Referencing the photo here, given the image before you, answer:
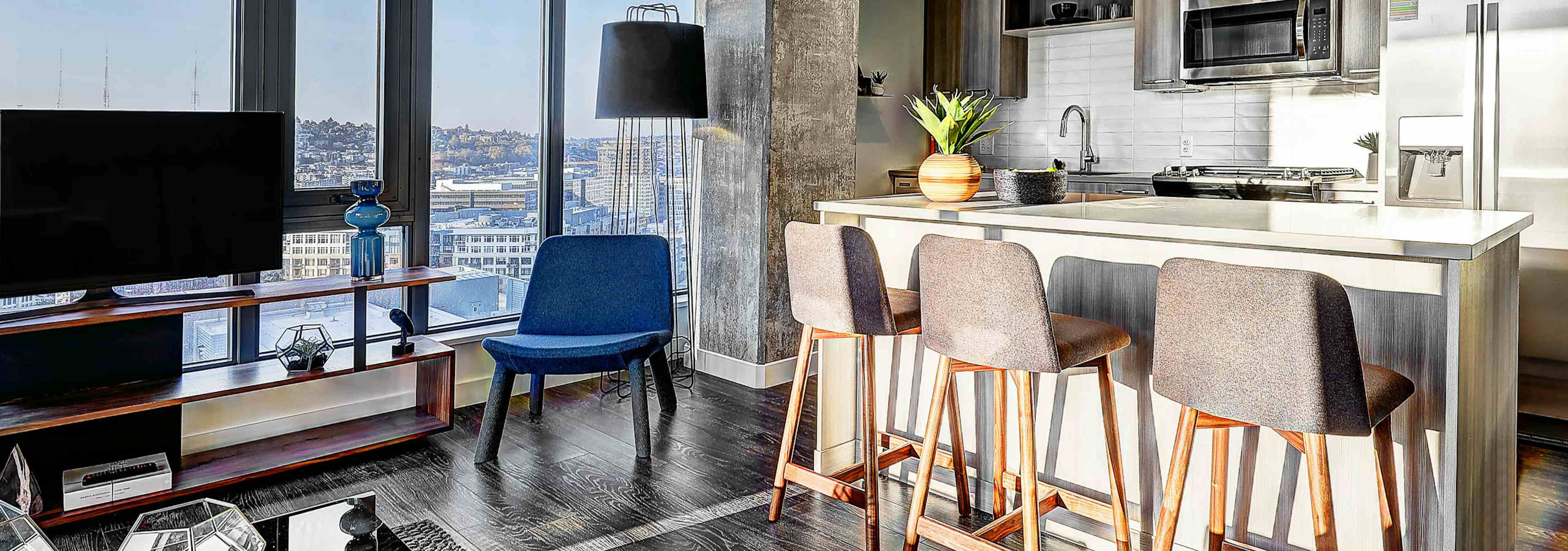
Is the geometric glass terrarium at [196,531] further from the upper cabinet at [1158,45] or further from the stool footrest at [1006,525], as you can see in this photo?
the upper cabinet at [1158,45]

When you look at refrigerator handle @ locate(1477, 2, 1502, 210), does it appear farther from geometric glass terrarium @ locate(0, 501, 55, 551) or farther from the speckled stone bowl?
geometric glass terrarium @ locate(0, 501, 55, 551)

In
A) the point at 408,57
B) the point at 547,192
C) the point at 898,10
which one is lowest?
the point at 547,192

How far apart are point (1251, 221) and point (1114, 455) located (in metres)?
0.62

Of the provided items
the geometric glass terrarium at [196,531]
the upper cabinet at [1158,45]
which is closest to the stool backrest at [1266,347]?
the geometric glass terrarium at [196,531]

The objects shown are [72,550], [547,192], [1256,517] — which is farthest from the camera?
[547,192]

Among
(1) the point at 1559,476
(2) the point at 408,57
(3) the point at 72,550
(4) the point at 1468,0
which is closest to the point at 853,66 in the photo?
(2) the point at 408,57

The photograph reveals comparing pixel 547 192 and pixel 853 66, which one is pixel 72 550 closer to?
pixel 547 192

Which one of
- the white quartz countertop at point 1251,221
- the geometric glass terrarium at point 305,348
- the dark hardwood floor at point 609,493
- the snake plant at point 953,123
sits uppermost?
the snake plant at point 953,123

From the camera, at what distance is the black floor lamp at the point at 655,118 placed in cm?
381

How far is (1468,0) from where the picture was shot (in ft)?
11.7

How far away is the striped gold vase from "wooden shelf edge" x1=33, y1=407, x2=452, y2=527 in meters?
1.87

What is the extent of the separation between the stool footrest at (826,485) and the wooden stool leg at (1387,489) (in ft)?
3.82

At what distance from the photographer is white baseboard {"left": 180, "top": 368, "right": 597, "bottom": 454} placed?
3.17m

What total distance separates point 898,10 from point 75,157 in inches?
166
